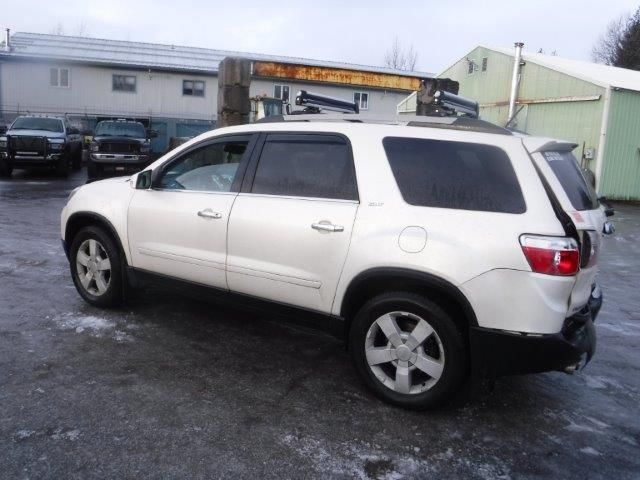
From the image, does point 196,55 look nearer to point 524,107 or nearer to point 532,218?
point 524,107

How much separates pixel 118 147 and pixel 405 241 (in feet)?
52.9

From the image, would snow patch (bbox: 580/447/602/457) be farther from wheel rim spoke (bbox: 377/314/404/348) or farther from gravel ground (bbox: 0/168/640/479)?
wheel rim spoke (bbox: 377/314/404/348)

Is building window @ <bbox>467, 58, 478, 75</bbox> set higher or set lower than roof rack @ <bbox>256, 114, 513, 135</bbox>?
higher

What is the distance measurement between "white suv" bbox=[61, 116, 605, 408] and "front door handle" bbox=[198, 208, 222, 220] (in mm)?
14

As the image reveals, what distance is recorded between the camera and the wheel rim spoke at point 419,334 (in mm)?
3463

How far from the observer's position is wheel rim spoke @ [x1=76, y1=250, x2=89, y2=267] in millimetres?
A: 5277

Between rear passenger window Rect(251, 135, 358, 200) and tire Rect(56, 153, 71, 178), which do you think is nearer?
rear passenger window Rect(251, 135, 358, 200)

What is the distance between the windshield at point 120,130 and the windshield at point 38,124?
119 cm

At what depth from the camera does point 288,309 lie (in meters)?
4.02

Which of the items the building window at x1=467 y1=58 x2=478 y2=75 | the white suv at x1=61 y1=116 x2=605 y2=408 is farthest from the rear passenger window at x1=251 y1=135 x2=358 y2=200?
the building window at x1=467 y1=58 x2=478 y2=75

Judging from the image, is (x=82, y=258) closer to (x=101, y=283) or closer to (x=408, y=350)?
(x=101, y=283)

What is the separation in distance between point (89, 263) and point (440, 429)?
340 cm

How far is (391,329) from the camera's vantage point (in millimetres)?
3568

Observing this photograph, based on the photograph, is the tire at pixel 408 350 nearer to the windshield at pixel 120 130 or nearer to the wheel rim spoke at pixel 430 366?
the wheel rim spoke at pixel 430 366
